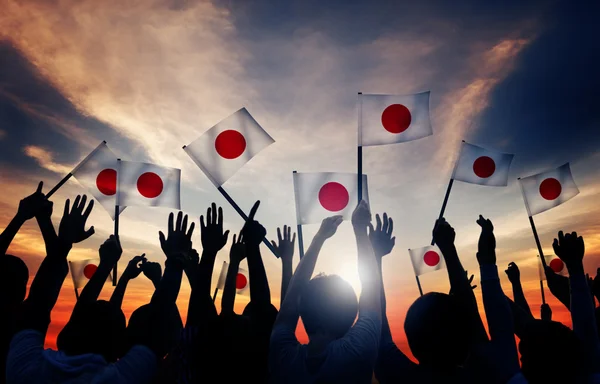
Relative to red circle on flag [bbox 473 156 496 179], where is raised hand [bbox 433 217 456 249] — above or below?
below

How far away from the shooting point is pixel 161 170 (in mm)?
9344

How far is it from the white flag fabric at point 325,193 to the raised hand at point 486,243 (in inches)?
174

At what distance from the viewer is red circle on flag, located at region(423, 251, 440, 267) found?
13945 mm

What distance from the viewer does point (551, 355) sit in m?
2.55

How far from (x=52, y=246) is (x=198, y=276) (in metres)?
1.17

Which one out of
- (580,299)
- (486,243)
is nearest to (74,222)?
(486,243)

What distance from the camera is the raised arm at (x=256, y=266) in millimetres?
3064

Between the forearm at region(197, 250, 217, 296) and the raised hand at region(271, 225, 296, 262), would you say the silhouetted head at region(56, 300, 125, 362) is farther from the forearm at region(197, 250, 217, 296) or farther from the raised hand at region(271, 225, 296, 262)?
the raised hand at region(271, 225, 296, 262)

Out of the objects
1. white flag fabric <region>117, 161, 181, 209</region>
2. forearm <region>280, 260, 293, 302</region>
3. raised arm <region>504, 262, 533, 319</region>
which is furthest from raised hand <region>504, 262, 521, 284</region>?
white flag fabric <region>117, 161, 181, 209</region>

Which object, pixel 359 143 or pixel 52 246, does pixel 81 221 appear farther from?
pixel 359 143

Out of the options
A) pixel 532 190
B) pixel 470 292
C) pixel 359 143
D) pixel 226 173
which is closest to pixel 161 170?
pixel 226 173

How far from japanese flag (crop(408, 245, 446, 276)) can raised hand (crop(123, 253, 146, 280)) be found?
430 inches

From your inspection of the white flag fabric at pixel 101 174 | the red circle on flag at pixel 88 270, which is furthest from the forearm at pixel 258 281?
the red circle on flag at pixel 88 270

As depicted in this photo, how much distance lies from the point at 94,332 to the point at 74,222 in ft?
3.62
